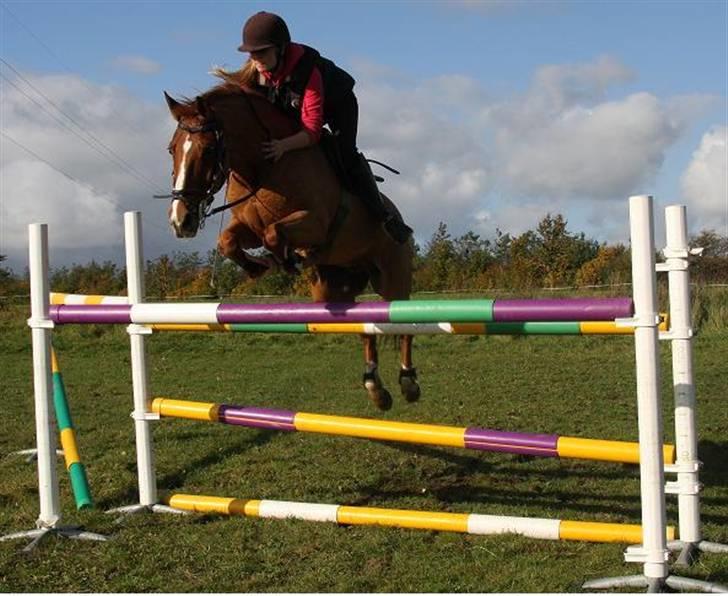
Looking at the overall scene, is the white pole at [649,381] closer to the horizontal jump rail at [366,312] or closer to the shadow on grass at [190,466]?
the horizontal jump rail at [366,312]

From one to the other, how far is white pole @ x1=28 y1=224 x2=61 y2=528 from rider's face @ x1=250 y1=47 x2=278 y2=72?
1.61 m

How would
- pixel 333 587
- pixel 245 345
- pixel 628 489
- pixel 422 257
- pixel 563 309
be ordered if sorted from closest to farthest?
pixel 563 309, pixel 333 587, pixel 628 489, pixel 245 345, pixel 422 257

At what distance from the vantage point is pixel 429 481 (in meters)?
5.68

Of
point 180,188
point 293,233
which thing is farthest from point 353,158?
point 180,188

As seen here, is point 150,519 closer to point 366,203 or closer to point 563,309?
point 366,203

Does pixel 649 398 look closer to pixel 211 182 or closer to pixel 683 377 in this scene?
pixel 683 377

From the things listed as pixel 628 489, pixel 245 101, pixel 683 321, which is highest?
pixel 245 101

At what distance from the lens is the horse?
152 inches

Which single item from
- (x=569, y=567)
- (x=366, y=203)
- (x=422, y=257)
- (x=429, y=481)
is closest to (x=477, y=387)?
(x=429, y=481)

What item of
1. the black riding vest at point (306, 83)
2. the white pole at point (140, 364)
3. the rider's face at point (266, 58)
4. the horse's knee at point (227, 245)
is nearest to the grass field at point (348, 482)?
the white pole at point (140, 364)

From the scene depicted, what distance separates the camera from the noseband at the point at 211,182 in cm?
379

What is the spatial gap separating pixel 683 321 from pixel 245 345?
40.6 ft

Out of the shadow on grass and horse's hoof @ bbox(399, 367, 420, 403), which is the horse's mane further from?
the shadow on grass

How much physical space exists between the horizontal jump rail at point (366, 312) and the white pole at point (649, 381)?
8 centimetres
